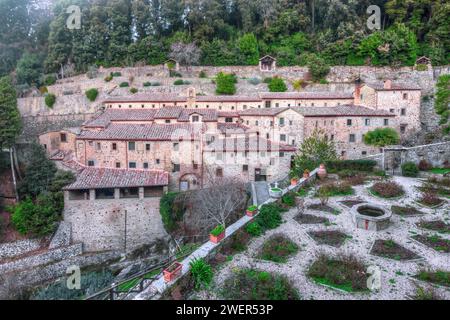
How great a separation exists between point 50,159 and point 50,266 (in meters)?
8.70

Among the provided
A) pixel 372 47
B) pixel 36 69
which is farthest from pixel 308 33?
pixel 36 69

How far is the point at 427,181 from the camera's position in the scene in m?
18.9

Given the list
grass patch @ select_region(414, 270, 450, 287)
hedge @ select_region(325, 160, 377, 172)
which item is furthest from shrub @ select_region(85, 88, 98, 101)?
grass patch @ select_region(414, 270, 450, 287)

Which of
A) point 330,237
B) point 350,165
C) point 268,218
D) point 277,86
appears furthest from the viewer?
point 277,86

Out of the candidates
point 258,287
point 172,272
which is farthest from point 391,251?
point 172,272

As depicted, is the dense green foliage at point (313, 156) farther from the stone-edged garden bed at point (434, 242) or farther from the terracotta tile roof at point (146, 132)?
the stone-edged garden bed at point (434, 242)

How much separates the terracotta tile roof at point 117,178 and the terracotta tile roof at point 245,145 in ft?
15.2

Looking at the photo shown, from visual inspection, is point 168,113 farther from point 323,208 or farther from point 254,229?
point 254,229

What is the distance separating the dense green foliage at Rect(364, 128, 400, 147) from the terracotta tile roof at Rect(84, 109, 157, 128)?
1998cm

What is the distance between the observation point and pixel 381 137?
27.5 meters

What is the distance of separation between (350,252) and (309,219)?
3.01 meters

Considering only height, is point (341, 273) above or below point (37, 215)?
above

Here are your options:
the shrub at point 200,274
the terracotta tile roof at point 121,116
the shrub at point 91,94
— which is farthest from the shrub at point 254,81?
the shrub at point 200,274

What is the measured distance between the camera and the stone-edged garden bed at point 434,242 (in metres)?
10.8
